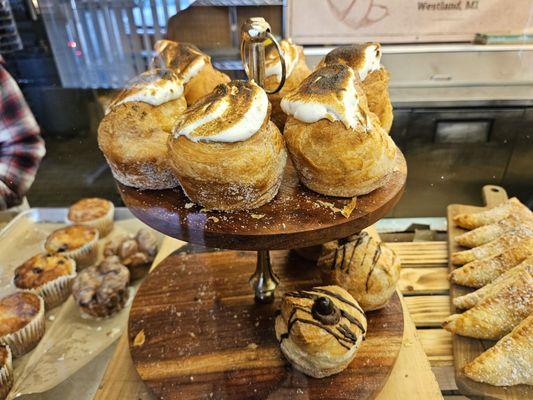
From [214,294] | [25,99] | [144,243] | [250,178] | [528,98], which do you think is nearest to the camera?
[250,178]

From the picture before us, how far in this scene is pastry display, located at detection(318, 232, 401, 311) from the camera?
54.5 inches

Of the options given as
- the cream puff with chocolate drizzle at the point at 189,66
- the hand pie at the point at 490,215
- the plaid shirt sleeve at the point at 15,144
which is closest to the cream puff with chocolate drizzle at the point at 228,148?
the cream puff with chocolate drizzle at the point at 189,66

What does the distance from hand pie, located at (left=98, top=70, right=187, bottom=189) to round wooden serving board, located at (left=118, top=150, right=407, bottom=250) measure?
0.26ft

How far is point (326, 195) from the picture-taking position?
3.53 ft

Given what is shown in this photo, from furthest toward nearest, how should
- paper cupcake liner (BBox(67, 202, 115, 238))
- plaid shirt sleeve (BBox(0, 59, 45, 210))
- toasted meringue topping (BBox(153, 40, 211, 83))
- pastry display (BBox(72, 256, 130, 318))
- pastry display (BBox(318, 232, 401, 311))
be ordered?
paper cupcake liner (BBox(67, 202, 115, 238)), pastry display (BBox(72, 256, 130, 318)), pastry display (BBox(318, 232, 401, 311)), plaid shirt sleeve (BBox(0, 59, 45, 210)), toasted meringue topping (BBox(153, 40, 211, 83))

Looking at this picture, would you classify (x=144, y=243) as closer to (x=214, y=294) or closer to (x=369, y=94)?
(x=214, y=294)

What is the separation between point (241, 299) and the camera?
158 centimetres

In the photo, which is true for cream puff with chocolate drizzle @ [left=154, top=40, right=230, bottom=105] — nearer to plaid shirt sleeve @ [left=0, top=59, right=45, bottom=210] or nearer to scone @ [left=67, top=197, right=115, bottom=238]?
plaid shirt sleeve @ [left=0, top=59, right=45, bottom=210]

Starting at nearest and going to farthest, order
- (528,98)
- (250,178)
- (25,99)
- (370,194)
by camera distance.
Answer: (250,178), (370,194), (25,99), (528,98)

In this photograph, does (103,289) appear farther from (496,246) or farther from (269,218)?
(496,246)

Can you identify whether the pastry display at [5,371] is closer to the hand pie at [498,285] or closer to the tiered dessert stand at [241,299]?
the tiered dessert stand at [241,299]

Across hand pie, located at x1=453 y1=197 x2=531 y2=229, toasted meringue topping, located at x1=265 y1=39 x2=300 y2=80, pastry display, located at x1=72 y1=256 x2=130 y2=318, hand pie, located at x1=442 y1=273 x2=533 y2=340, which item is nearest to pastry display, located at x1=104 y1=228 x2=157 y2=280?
pastry display, located at x1=72 y1=256 x2=130 y2=318

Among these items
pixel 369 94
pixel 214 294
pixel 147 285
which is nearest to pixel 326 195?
pixel 369 94

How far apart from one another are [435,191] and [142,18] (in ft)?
6.35
